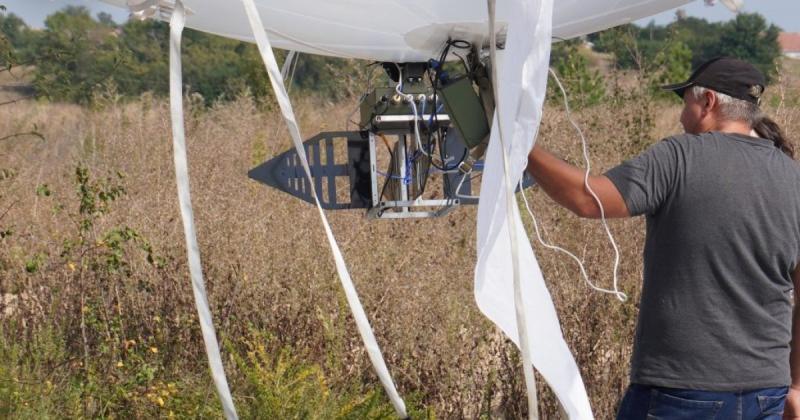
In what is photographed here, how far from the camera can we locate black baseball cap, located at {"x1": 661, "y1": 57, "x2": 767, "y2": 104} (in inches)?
91.5

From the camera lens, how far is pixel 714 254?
2232 millimetres

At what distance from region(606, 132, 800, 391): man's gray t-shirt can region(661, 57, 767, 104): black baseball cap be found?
13 centimetres

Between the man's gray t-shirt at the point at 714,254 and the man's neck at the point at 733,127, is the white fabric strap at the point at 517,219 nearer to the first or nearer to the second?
the man's gray t-shirt at the point at 714,254

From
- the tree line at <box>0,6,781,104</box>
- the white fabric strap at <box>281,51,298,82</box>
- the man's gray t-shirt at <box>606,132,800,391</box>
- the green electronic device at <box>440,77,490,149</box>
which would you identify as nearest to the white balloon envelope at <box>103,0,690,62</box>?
the green electronic device at <box>440,77,490,149</box>

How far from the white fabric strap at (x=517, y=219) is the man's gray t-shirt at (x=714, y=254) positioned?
28 cm

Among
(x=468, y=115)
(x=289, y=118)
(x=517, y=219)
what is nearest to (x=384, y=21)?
(x=468, y=115)

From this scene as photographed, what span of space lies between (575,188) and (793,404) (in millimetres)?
963

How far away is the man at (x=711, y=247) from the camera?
2.19 metres

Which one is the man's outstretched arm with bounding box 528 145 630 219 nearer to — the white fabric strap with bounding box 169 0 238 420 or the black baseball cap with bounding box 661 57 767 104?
the black baseball cap with bounding box 661 57 767 104

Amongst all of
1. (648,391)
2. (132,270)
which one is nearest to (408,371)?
(132,270)

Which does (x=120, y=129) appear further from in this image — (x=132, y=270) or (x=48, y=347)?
(x=48, y=347)

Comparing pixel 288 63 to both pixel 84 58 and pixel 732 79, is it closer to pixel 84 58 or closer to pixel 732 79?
pixel 732 79

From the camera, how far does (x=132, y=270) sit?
4309 millimetres

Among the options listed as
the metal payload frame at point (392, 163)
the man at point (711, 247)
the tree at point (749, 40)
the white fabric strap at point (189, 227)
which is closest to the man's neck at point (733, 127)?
the man at point (711, 247)
